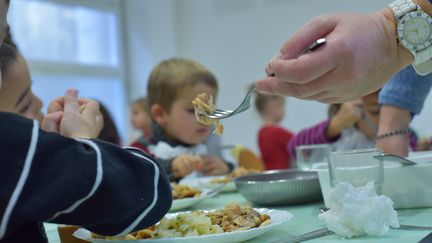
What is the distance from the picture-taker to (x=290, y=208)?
89 cm

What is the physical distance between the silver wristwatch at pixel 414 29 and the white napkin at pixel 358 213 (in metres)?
0.25

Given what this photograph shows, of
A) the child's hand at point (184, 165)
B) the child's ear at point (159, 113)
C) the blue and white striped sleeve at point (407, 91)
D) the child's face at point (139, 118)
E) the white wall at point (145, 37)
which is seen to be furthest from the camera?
the white wall at point (145, 37)

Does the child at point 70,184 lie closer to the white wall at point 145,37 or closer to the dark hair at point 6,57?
the dark hair at point 6,57

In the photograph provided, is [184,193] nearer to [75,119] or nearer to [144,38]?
[75,119]

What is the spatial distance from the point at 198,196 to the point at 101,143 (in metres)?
0.45

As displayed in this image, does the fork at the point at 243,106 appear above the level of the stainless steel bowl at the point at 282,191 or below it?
above

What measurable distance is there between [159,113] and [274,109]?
5.35 ft

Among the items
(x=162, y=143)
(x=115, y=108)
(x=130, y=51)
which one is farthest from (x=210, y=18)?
(x=162, y=143)

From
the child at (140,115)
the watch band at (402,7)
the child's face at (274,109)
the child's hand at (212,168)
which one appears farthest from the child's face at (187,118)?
the child at (140,115)

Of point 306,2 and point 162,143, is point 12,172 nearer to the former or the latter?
point 162,143

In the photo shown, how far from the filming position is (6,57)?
1205 mm

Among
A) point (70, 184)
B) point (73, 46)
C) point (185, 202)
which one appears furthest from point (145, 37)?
point (70, 184)

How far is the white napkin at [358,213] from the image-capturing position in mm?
599

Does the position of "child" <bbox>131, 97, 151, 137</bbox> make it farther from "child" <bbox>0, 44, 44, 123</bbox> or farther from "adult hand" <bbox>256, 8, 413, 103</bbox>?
"adult hand" <bbox>256, 8, 413, 103</bbox>
